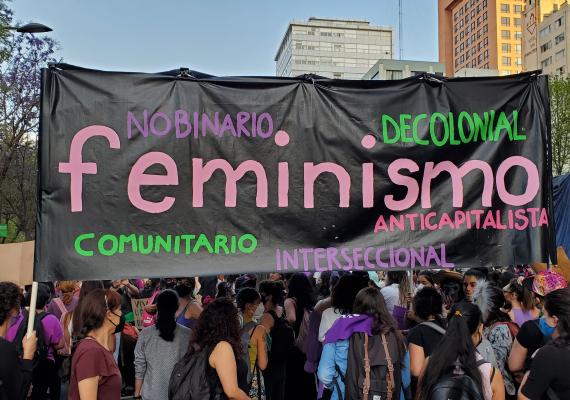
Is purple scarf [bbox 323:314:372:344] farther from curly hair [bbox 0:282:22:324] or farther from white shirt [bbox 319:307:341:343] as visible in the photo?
curly hair [bbox 0:282:22:324]

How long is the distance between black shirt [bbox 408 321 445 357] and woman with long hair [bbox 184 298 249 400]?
1346mm

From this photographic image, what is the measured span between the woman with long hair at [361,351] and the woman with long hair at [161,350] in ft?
4.44

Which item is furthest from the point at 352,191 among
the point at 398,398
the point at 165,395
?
the point at 165,395

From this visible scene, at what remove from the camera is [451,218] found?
4.07m

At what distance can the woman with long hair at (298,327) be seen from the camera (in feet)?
21.2

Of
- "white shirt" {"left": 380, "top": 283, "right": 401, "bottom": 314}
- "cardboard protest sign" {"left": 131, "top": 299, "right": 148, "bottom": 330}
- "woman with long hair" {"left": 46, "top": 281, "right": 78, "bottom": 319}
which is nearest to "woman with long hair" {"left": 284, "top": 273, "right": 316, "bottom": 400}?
"white shirt" {"left": 380, "top": 283, "right": 401, "bottom": 314}

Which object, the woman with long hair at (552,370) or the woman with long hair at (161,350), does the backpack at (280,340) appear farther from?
the woman with long hair at (552,370)

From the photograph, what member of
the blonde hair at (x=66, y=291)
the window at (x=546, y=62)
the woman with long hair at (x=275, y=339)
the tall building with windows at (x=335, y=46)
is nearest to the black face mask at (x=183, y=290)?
the woman with long hair at (x=275, y=339)

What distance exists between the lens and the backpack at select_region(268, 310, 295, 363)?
233 inches

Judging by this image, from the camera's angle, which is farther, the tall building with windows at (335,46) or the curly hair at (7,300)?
the tall building with windows at (335,46)

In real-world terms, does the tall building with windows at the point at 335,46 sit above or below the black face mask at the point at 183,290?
above

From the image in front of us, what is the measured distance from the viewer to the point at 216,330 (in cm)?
390

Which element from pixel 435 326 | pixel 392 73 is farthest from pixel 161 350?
pixel 392 73

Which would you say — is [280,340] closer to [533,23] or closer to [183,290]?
[183,290]
